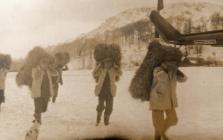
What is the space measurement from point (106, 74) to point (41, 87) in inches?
12.9

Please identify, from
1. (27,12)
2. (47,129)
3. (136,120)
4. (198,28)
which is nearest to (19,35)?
(27,12)

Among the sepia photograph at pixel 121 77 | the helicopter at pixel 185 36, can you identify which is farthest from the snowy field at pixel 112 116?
the helicopter at pixel 185 36

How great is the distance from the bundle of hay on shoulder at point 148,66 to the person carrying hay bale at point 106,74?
0.09 metres

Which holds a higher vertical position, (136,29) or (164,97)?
(136,29)

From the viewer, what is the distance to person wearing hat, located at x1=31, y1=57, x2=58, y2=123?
2.58 metres

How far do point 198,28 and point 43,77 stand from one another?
798mm

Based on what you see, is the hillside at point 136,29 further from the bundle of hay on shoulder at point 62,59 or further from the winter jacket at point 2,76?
the winter jacket at point 2,76

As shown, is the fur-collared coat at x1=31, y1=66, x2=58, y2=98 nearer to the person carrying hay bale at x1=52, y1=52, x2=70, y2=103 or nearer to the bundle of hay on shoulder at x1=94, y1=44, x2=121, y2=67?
the person carrying hay bale at x1=52, y1=52, x2=70, y2=103

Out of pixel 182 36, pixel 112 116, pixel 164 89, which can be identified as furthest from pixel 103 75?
pixel 182 36

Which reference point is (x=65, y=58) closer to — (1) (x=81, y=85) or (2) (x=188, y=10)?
(1) (x=81, y=85)

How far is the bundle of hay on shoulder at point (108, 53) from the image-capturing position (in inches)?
102

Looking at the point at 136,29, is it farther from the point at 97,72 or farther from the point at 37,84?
the point at 37,84

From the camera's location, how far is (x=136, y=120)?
2562 millimetres

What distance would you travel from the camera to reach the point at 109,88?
8.50 feet
